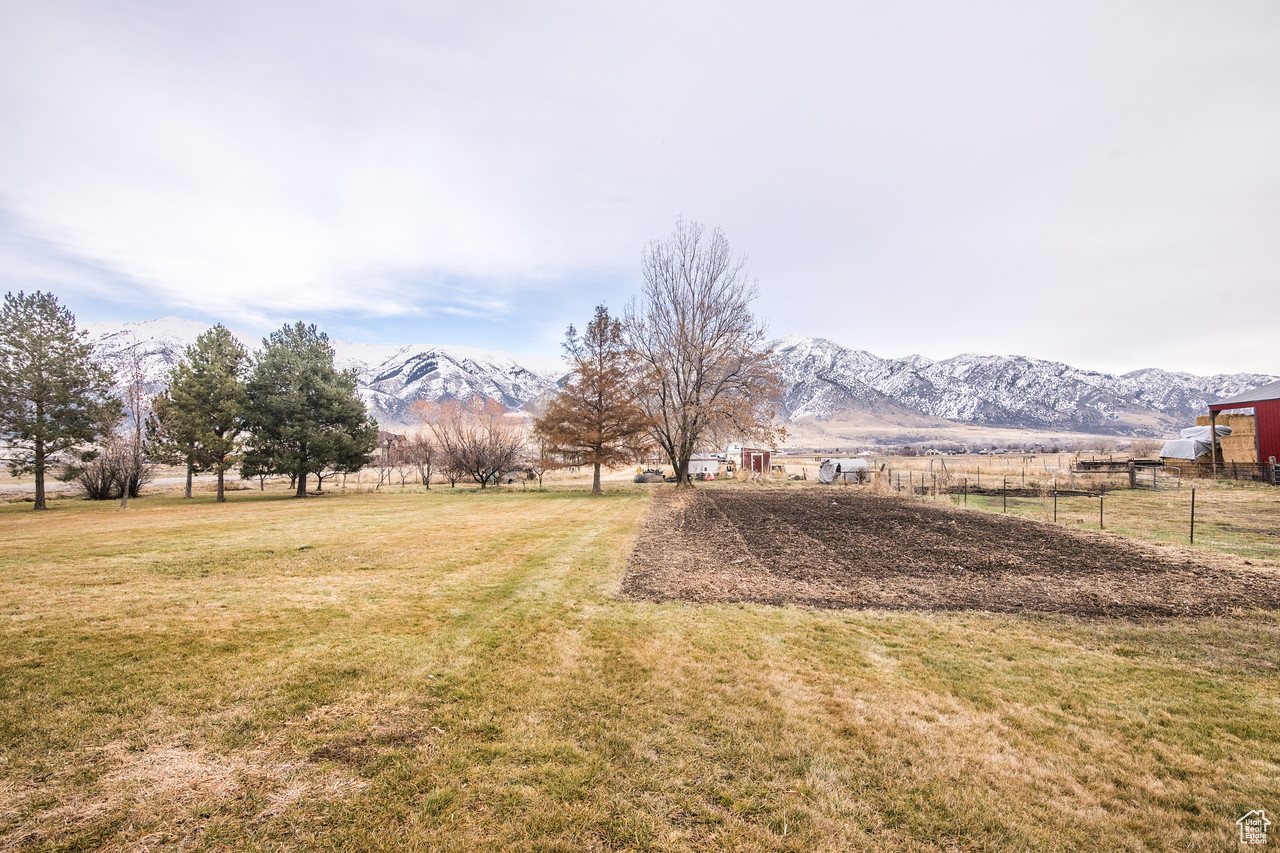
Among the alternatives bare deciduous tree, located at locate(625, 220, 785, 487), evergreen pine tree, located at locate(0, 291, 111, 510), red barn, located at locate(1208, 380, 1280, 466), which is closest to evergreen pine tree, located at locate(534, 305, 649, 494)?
bare deciduous tree, located at locate(625, 220, 785, 487)

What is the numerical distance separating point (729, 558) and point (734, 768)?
→ 7731 millimetres

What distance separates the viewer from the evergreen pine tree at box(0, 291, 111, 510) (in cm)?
2370

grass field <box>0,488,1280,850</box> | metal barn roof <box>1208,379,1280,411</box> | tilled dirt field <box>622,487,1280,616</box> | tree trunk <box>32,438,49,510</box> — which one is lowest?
tilled dirt field <box>622,487,1280,616</box>

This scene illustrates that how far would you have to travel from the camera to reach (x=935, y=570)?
32.7 ft

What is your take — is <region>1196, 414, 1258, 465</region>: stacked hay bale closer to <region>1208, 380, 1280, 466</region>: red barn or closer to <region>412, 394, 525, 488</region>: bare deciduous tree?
<region>1208, 380, 1280, 466</region>: red barn

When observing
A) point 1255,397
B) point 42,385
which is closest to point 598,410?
point 42,385

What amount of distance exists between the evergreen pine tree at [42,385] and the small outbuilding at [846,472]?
44.4 metres

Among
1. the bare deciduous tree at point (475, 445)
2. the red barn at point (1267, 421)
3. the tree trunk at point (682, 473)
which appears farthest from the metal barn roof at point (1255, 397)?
the bare deciduous tree at point (475, 445)

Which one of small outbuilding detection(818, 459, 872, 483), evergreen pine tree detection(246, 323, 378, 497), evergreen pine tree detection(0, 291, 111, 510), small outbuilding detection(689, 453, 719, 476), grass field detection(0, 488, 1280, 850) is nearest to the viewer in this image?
grass field detection(0, 488, 1280, 850)

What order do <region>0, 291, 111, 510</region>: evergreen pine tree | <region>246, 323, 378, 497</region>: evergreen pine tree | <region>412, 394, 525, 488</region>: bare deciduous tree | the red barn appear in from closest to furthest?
<region>0, 291, 111, 510</region>: evergreen pine tree
the red barn
<region>246, 323, 378, 497</region>: evergreen pine tree
<region>412, 394, 525, 488</region>: bare deciduous tree

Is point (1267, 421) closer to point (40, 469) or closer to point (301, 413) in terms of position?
point (301, 413)

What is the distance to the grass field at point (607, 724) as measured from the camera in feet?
10.1

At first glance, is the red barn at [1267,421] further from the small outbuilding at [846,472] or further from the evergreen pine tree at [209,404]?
the evergreen pine tree at [209,404]

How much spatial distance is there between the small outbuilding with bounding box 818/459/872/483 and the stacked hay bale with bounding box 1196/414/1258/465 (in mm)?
19963
